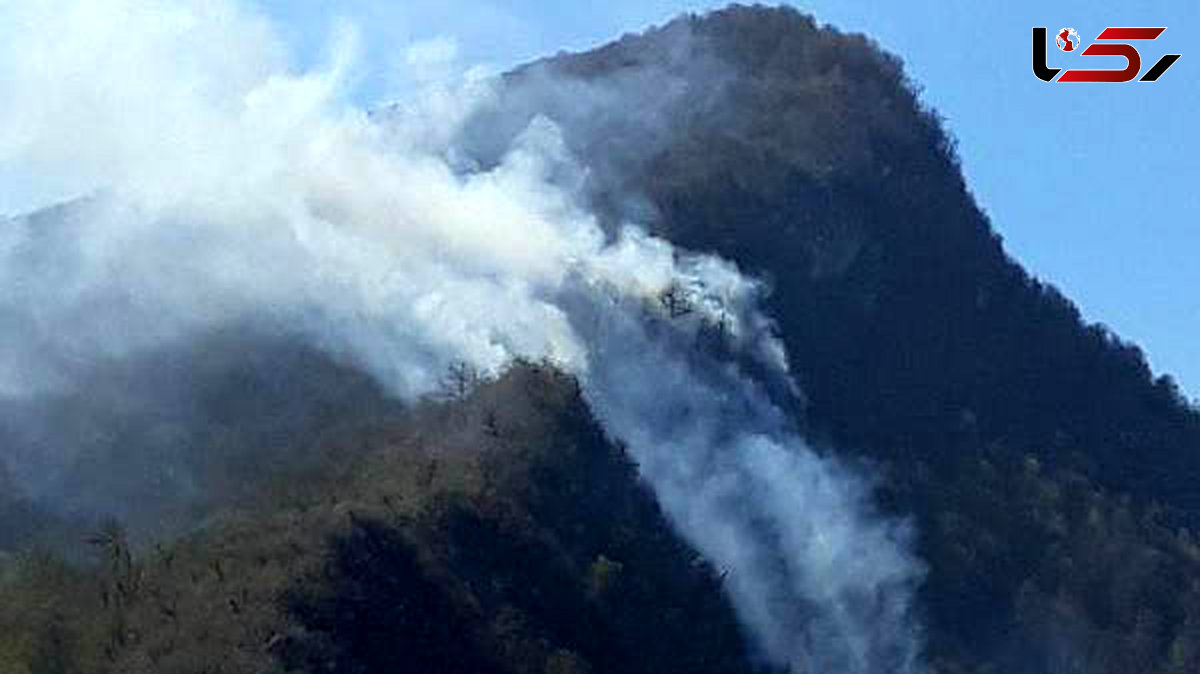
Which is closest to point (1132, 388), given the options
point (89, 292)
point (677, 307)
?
point (677, 307)

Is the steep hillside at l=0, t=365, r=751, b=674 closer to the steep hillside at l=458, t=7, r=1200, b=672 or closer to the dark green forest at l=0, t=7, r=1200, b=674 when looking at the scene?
the dark green forest at l=0, t=7, r=1200, b=674

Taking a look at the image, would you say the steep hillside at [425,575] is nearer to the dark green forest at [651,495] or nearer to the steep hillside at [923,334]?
the dark green forest at [651,495]

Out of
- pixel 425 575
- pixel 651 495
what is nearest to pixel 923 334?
pixel 651 495

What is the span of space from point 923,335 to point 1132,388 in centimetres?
1803

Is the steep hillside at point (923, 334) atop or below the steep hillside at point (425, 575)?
atop

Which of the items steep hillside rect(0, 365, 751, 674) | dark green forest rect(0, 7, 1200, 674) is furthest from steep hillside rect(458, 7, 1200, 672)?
steep hillside rect(0, 365, 751, 674)

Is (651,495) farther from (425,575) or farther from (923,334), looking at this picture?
(923,334)

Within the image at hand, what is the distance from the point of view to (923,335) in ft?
568

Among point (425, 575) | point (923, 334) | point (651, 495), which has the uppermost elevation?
point (923, 334)

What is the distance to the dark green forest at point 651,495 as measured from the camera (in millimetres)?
96375

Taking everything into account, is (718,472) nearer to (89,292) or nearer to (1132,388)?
(89,292)

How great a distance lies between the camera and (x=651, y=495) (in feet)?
426

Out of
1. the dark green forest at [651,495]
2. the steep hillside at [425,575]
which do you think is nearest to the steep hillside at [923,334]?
the dark green forest at [651,495]

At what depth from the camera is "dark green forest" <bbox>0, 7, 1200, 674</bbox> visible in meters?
96.4
